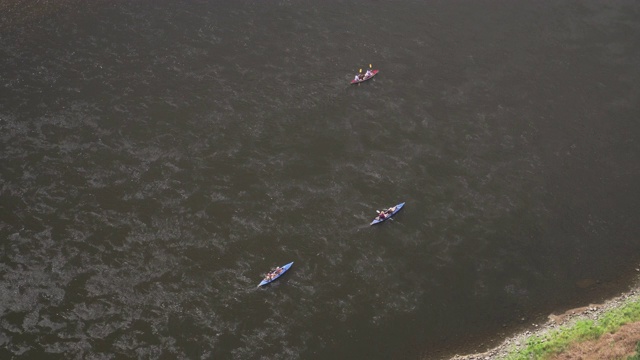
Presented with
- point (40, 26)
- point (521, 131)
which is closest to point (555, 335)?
point (521, 131)

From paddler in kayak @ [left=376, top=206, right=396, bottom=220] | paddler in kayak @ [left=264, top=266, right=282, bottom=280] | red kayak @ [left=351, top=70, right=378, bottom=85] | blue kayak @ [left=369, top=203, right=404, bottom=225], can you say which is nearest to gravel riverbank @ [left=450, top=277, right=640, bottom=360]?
blue kayak @ [left=369, top=203, right=404, bottom=225]

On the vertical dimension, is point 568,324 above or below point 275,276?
below

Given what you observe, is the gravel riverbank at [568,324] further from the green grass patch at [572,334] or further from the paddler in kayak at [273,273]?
the paddler in kayak at [273,273]

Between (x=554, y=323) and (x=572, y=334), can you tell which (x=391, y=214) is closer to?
(x=554, y=323)

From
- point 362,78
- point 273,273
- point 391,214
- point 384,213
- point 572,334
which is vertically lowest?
point 572,334

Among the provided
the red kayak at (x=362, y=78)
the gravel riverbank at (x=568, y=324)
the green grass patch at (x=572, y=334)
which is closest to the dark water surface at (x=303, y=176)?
the gravel riverbank at (x=568, y=324)

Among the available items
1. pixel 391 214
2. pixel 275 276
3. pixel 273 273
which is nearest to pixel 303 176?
pixel 391 214

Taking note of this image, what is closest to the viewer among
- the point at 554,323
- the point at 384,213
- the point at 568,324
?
the point at 568,324
